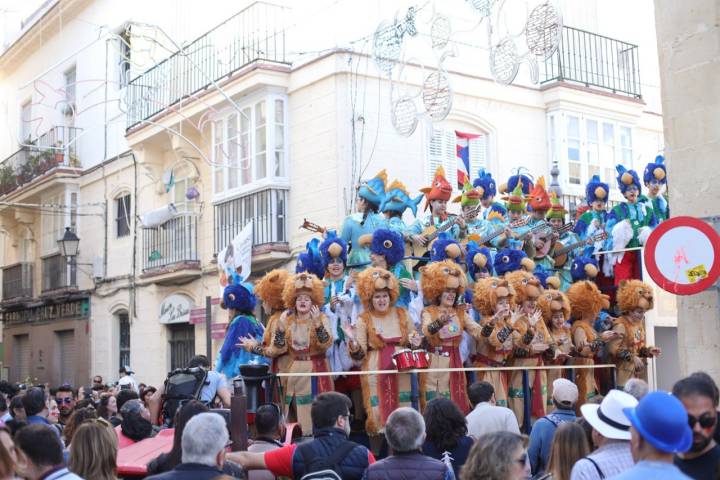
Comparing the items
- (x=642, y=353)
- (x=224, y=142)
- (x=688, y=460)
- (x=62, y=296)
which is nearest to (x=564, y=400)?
(x=688, y=460)

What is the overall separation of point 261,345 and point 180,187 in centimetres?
1043

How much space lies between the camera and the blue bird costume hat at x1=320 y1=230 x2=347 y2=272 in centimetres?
1014

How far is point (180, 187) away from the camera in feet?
63.1

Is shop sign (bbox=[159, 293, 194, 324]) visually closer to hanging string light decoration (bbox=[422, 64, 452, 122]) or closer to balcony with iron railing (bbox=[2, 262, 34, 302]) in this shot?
balcony with iron railing (bbox=[2, 262, 34, 302])

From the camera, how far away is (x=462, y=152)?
17.1 metres

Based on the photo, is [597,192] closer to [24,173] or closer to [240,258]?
[240,258]

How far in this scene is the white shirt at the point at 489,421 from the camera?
6316 millimetres

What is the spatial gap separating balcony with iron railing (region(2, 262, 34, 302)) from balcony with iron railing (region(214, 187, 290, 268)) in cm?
1123

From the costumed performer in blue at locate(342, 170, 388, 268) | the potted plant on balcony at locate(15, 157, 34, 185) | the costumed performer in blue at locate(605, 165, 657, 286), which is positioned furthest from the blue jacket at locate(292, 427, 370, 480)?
the potted plant on balcony at locate(15, 157, 34, 185)

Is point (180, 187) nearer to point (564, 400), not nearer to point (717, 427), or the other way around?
point (564, 400)

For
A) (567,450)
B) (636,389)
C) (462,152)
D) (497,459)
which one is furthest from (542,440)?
(462,152)

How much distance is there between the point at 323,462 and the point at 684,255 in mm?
3641

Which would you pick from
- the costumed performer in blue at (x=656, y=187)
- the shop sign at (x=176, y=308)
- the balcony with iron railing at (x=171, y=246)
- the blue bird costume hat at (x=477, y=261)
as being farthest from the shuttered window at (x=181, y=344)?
the costumed performer in blue at (x=656, y=187)

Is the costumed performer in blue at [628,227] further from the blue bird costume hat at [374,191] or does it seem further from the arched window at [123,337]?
the arched window at [123,337]
